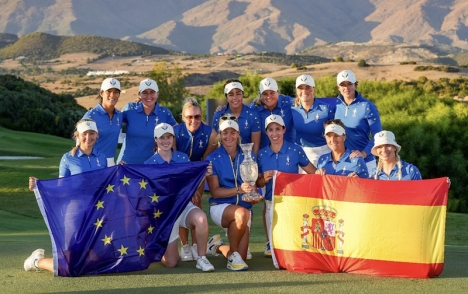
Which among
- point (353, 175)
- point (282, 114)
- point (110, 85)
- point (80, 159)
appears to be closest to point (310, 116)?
point (282, 114)

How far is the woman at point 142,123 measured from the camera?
10.3 meters

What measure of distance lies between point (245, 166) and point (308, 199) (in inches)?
32.1

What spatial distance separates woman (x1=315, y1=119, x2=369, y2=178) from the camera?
362 inches

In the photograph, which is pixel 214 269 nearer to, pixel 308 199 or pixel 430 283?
pixel 308 199

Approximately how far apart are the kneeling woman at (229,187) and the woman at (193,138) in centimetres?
51

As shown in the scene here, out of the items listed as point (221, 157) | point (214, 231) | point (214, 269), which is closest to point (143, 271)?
point (214, 269)

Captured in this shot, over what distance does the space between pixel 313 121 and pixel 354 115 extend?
21.4 inches

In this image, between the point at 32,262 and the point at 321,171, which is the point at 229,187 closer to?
the point at 321,171

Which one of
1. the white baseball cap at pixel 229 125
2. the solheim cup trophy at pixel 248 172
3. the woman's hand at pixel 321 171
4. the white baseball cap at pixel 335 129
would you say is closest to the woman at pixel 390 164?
the white baseball cap at pixel 335 129

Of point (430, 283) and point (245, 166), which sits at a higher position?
point (245, 166)

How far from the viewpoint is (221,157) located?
9344mm

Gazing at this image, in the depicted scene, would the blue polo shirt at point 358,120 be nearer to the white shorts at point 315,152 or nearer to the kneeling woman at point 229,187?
the white shorts at point 315,152

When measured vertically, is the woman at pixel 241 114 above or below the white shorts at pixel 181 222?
above

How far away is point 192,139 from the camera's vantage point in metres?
9.98
